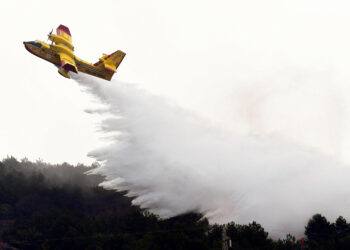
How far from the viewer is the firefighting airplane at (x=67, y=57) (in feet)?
133

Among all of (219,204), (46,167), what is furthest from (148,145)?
(46,167)

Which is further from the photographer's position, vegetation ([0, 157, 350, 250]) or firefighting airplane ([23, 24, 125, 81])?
vegetation ([0, 157, 350, 250])

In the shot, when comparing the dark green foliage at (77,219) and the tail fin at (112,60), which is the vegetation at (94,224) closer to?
the dark green foliage at (77,219)

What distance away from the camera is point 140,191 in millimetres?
42656

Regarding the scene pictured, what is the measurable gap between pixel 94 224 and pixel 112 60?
26.9 meters

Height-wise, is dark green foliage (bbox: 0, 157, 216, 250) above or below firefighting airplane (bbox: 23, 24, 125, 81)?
below

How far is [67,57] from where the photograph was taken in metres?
41.0

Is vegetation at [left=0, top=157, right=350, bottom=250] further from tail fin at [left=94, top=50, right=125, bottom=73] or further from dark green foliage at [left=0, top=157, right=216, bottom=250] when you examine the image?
tail fin at [left=94, top=50, right=125, bottom=73]

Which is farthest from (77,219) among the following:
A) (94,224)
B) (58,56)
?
(58,56)

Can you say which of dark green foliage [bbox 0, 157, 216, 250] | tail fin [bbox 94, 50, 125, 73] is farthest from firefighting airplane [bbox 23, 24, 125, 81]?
dark green foliage [bbox 0, 157, 216, 250]

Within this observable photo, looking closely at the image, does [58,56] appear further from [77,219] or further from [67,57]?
[77,219]

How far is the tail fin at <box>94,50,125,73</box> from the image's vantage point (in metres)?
43.5

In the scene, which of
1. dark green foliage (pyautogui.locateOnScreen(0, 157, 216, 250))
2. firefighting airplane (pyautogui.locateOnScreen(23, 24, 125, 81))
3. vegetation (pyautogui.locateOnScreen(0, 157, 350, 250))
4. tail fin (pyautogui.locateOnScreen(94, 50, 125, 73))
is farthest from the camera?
dark green foliage (pyautogui.locateOnScreen(0, 157, 216, 250))

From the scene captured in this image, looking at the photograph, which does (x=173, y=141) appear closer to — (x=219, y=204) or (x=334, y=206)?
(x=219, y=204)
